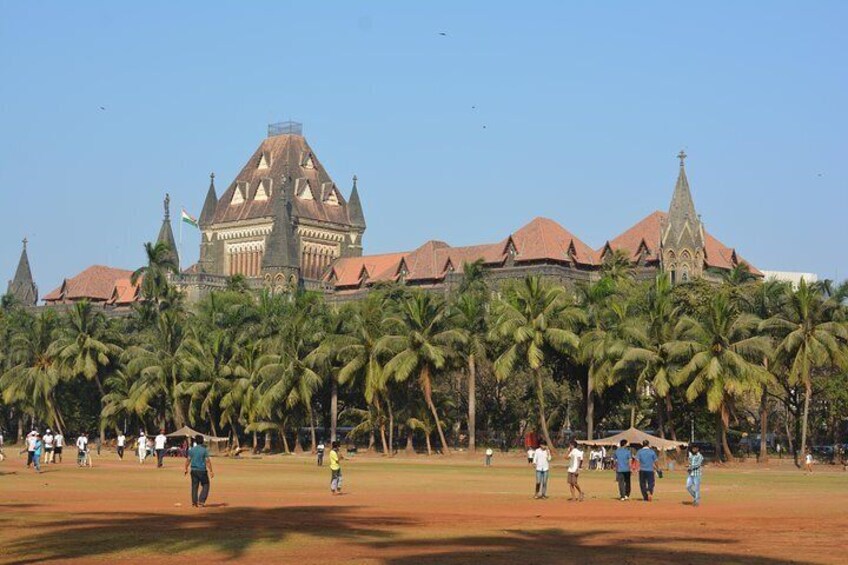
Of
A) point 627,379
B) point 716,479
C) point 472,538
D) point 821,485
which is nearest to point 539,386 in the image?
point 627,379

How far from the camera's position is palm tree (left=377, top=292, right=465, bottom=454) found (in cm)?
7912

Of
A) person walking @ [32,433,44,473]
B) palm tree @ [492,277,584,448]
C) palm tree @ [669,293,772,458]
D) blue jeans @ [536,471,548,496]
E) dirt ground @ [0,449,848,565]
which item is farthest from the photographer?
palm tree @ [492,277,584,448]

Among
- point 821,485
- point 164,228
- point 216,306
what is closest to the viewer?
point 821,485

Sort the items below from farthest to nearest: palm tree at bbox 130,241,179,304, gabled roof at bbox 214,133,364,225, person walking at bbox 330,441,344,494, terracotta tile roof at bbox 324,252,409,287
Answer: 1. gabled roof at bbox 214,133,364,225
2. terracotta tile roof at bbox 324,252,409,287
3. palm tree at bbox 130,241,179,304
4. person walking at bbox 330,441,344,494

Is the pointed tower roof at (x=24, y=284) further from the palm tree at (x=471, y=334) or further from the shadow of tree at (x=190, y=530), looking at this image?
the shadow of tree at (x=190, y=530)

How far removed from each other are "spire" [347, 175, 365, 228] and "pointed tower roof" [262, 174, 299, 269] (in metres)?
14.1

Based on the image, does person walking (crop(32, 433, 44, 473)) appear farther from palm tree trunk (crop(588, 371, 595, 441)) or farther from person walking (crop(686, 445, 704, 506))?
palm tree trunk (crop(588, 371, 595, 441))

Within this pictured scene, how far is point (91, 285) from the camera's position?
175 meters

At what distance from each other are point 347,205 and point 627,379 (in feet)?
341

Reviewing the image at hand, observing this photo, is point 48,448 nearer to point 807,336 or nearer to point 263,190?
point 807,336

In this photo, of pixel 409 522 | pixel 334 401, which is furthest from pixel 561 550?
pixel 334 401

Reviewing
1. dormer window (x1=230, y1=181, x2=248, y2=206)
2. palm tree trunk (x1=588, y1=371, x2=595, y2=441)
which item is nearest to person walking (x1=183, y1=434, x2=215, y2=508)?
palm tree trunk (x1=588, y1=371, x2=595, y2=441)

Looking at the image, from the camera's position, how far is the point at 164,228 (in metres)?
170

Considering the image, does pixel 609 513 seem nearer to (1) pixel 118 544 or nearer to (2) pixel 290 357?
(1) pixel 118 544
